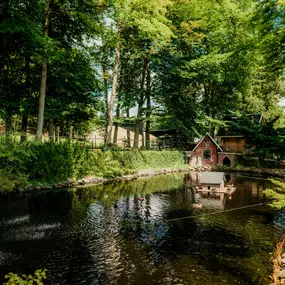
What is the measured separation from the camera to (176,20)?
31953mm

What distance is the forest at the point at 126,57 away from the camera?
52.3 feet

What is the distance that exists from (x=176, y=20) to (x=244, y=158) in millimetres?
22423

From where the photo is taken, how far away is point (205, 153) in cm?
3947

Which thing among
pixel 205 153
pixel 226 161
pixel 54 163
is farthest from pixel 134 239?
pixel 226 161

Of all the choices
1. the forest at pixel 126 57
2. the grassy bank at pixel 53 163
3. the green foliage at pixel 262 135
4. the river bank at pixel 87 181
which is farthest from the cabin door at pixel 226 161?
the grassy bank at pixel 53 163

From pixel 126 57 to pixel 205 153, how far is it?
19212mm

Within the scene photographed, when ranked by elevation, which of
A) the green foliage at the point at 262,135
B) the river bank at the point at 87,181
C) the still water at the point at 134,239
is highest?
the green foliage at the point at 262,135

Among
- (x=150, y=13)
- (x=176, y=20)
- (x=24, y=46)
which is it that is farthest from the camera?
(x=176, y=20)

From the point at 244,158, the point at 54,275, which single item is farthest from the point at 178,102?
the point at 54,275

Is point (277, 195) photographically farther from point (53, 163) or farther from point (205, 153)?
point (205, 153)

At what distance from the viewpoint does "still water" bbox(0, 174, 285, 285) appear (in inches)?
292

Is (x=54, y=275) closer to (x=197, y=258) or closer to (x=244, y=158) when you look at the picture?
(x=197, y=258)

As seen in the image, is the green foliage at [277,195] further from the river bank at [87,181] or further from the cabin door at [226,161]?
the cabin door at [226,161]

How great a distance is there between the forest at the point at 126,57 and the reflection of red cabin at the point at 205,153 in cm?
363
